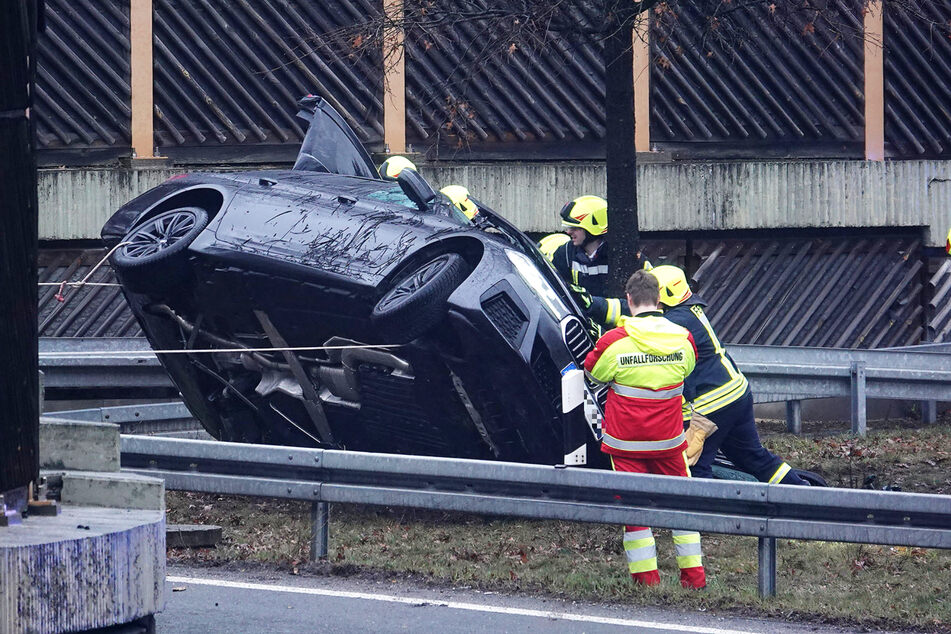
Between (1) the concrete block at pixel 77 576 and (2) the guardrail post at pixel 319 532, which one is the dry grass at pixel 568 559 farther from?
(1) the concrete block at pixel 77 576

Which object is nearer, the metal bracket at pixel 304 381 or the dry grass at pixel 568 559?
the dry grass at pixel 568 559

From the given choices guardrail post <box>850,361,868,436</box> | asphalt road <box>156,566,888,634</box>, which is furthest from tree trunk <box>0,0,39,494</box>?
guardrail post <box>850,361,868,436</box>

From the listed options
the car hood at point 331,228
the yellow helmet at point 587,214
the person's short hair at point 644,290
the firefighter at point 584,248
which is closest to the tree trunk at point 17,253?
the person's short hair at point 644,290

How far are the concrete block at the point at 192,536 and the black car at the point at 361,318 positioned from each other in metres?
0.92

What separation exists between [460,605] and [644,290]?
6.38ft

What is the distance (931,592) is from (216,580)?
3520mm

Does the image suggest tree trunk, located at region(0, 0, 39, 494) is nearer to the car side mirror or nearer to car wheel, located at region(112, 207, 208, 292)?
car wheel, located at region(112, 207, 208, 292)

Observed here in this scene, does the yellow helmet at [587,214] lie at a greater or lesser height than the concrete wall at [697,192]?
lesser

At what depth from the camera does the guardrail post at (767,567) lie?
6.25 m

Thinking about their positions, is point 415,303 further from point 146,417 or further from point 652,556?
point 146,417

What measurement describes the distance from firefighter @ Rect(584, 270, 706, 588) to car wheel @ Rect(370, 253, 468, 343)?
0.98 m

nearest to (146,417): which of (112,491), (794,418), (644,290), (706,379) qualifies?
(706,379)

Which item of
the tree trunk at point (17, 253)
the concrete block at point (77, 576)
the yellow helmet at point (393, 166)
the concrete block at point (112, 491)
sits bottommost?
the concrete block at point (77, 576)

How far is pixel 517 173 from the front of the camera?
13922mm
